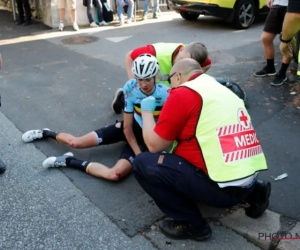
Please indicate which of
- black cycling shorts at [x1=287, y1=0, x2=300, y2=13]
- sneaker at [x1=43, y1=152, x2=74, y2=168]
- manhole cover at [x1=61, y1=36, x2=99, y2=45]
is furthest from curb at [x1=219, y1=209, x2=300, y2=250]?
manhole cover at [x1=61, y1=36, x2=99, y2=45]

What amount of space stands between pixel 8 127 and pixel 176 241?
2.85 metres

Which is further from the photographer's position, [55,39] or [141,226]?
[55,39]

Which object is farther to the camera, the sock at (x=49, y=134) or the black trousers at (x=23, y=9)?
the black trousers at (x=23, y=9)

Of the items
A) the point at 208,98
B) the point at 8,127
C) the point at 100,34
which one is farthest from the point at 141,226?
the point at 100,34

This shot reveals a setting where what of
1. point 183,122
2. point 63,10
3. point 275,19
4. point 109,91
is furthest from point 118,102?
point 63,10

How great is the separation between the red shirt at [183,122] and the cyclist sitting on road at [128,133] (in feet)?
2.58

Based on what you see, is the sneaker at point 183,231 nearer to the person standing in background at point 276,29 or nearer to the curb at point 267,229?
the curb at point 267,229

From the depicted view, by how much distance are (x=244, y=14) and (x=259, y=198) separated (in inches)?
306

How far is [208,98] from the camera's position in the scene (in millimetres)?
2689

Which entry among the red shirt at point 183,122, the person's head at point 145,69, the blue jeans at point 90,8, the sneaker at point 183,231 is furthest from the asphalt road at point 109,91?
the person's head at point 145,69

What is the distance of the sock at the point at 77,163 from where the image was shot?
12.8ft

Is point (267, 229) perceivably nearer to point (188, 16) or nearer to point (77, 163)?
point (77, 163)

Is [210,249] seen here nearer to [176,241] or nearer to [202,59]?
[176,241]

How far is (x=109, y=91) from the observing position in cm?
604
